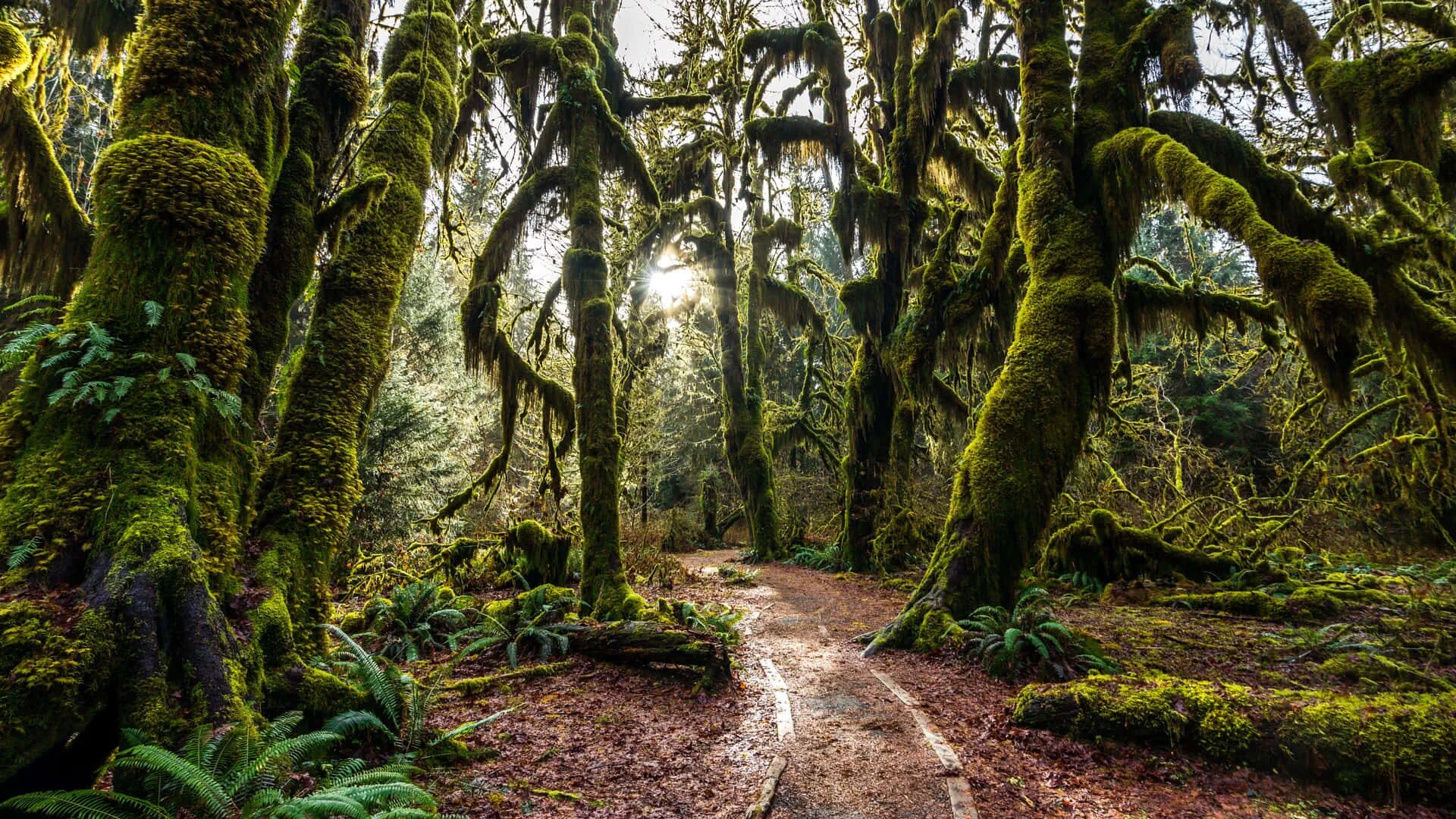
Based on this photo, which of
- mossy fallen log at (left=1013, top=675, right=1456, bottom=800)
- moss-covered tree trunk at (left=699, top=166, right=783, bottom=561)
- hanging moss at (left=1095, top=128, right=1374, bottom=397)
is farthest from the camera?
moss-covered tree trunk at (left=699, top=166, right=783, bottom=561)

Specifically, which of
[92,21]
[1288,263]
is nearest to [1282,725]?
[1288,263]

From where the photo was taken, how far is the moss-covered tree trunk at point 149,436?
243 centimetres

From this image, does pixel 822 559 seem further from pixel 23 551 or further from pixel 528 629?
pixel 23 551

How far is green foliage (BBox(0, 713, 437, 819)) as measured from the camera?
2.26 meters

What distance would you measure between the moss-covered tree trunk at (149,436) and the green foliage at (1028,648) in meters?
→ 6.51

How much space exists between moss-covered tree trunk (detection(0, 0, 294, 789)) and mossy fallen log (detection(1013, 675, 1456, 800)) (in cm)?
587

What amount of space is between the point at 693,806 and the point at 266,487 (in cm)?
372

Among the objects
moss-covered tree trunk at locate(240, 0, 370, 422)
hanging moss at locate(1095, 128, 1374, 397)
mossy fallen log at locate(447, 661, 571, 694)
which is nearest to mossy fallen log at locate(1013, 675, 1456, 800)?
hanging moss at locate(1095, 128, 1374, 397)

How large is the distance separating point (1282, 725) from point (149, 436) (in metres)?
7.44

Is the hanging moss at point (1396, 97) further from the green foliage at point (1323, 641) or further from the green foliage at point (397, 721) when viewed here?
the green foliage at point (397, 721)

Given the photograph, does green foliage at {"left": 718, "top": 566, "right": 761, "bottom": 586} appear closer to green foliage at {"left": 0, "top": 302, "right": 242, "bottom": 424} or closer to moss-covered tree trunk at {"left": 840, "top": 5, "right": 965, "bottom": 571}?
moss-covered tree trunk at {"left": 840, "top": 5, "right": 965, "bottom": 571}

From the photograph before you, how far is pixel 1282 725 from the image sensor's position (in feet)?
14.3

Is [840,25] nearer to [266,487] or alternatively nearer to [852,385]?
[852,385]

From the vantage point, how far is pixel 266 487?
4.25 m
